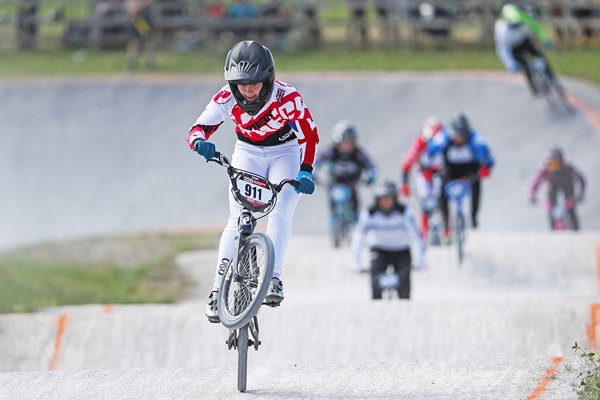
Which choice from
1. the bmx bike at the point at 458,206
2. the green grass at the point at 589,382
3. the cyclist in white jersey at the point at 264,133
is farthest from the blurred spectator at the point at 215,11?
the green grass at the point at 589,382

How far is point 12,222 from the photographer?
27.7 meters

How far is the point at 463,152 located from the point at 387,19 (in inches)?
705

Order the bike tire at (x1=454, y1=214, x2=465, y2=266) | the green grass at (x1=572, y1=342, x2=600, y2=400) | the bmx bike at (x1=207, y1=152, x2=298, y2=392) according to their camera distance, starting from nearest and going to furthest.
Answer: the green grass at (x1=572, y1=342, x2=600, y2=400), the bmx bike at (x1=207, y1=152, x2=298, y2=392), the bike tire at (x1=454, y1=214, x2=465, y2=266)

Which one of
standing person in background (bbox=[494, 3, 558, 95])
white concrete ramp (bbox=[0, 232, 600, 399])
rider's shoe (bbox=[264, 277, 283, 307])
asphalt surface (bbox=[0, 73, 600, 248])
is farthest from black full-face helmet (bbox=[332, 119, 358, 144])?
rider's shoe (bbox=[264, 277, 283, 307])

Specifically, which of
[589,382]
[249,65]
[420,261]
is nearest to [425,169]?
[420,261]

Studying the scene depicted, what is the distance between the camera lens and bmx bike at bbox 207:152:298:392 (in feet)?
30.6

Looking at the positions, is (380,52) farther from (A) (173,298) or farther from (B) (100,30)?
(A) (173,298)

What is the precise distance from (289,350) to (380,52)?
76.1ft

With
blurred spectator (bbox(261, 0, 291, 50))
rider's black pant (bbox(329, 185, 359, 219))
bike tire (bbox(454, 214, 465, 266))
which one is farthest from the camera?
blurred spectator (bbox(261, 0, 291, 50))

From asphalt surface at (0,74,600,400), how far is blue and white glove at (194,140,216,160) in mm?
1695

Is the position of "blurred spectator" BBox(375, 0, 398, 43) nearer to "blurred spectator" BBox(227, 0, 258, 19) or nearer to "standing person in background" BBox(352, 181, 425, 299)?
"blurred spectator" BBox(227, 0, 258, 19)

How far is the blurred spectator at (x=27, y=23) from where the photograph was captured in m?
38.0

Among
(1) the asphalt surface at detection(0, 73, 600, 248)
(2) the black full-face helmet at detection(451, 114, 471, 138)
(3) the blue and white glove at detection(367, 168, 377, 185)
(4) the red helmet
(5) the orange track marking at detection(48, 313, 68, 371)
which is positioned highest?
(1) the asphalt surface at detection(0, 73, 600, 248)

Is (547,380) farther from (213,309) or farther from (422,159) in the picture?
(422,159)
